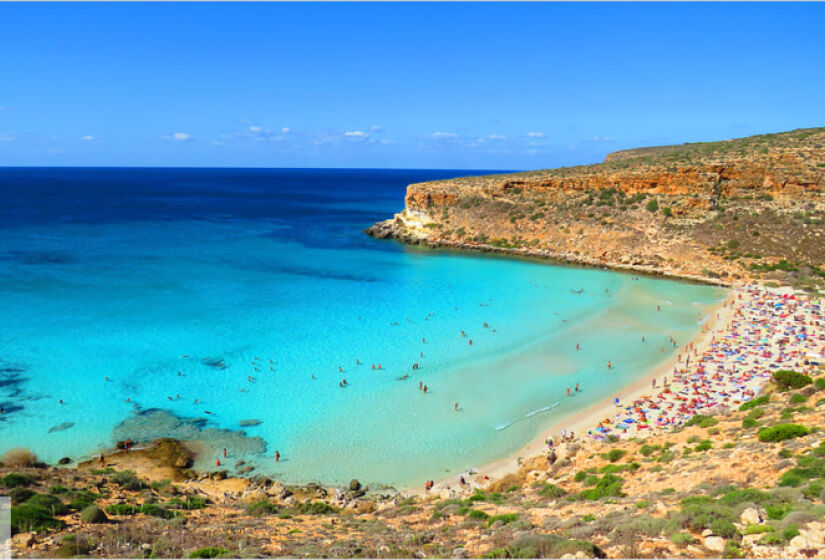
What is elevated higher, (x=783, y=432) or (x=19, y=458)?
(x=783, y=432)

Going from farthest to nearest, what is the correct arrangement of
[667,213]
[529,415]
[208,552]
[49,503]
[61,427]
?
[667,213] → [529,415] → [61,427] → [49,503] → [208,552]

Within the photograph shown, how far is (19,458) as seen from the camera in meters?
16.3

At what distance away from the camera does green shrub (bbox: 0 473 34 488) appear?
13.3 m


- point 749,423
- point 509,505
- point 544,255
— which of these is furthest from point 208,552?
point 544,255

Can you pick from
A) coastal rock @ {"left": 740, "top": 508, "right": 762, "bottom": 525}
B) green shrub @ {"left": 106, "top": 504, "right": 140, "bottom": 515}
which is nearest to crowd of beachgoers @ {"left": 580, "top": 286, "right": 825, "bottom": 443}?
coastal rock @ {"left": 740, "top": 508, "right": 762, "bottom": 525}

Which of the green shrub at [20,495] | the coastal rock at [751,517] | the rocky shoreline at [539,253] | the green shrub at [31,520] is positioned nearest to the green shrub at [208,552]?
the green shrub at [31,520]

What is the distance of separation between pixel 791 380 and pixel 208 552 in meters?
22.4

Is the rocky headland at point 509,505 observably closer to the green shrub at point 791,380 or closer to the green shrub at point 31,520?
the green shrub at point 31,520

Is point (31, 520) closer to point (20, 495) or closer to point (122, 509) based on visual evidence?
point (20, 495)

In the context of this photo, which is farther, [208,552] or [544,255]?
[544,255]

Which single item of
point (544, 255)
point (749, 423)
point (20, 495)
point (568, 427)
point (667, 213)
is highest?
point (667, 213)

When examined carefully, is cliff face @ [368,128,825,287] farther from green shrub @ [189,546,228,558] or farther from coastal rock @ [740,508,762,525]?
green shrub @ [189,546,228,558]

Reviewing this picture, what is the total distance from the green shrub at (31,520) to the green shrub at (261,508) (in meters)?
4.47

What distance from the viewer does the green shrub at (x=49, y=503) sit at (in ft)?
38.9
